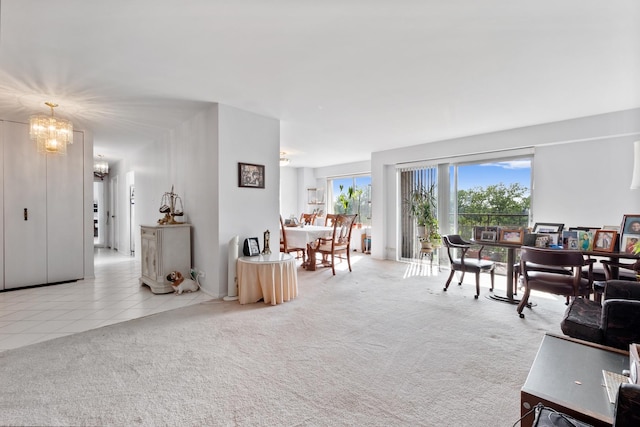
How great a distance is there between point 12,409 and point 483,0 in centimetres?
369

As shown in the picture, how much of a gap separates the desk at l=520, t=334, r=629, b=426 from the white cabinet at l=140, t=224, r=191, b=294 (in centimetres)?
391

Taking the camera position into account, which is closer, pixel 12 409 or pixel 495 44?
pixel 12 409

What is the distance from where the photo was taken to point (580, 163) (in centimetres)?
400

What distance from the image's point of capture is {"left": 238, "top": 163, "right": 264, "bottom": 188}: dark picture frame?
12.2 feet

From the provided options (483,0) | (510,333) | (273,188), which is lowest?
(510,333)

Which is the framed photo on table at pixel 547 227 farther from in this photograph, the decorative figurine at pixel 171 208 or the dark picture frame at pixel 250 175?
the decorative figurine at pixel 171 208

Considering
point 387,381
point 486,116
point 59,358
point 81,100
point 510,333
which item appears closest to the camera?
point 387,381

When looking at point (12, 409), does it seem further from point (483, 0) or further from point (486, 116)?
point (486, 116)

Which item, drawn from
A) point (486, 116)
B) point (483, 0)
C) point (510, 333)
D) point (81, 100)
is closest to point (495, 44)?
point (483, 0)

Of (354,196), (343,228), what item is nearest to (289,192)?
(354,196)

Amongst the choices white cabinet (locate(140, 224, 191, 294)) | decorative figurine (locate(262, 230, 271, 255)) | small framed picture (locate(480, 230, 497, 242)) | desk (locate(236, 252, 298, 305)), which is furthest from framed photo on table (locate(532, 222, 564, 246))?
white cabinet (locate(140, 224, 191, 294))

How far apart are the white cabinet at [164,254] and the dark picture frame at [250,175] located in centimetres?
110

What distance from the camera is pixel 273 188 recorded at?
4125mm

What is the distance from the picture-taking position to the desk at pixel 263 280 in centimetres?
338
